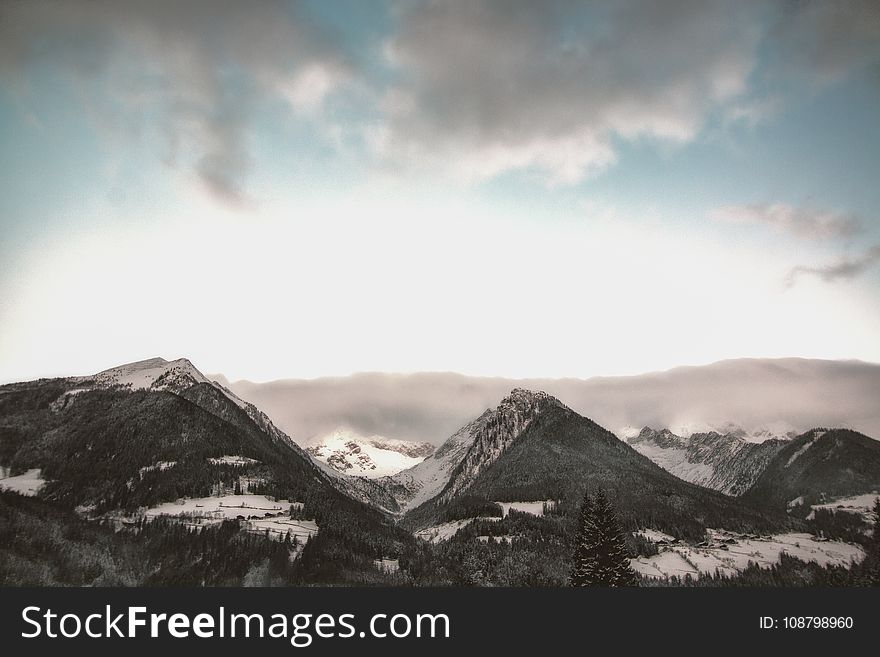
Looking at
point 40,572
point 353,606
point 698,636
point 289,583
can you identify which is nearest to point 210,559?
point 289,583

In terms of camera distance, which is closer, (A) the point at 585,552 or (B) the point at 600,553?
Result: (B) the point at 600,553

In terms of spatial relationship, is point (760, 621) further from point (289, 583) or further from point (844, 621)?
point (289, 583)

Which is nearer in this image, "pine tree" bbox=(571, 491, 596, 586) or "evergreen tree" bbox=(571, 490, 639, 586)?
"evergreen tree" bbox=(571, 490, 639, 586)

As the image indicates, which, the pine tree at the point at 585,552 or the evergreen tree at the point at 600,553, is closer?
the evergreen tree at the point at 600,553

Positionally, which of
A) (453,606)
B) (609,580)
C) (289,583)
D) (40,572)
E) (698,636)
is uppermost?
(453,606)

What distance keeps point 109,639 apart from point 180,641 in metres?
6.40

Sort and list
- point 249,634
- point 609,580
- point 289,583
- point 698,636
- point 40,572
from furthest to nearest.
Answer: point 289,583 → point 40,572 → point 609,580 → point 698,636 → point 249,634

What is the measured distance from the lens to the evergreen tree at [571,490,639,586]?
71.5 m

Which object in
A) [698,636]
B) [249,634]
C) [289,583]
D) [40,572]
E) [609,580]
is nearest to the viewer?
[249,634]

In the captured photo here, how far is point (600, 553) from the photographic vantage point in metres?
72.8

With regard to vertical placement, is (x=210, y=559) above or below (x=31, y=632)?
below

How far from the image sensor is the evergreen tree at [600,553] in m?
71.5

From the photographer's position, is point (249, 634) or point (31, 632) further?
point (31, 632)

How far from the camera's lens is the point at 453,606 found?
1650 inches
